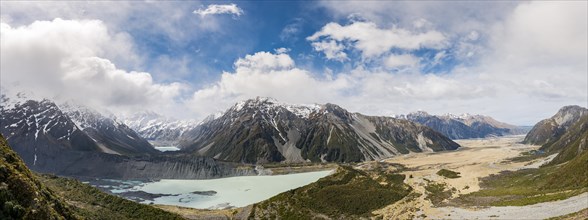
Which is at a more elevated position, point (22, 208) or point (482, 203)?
point (22, 208)

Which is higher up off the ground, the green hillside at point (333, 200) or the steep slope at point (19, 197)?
the steep slope at point (19, 197)

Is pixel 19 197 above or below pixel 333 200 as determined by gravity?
above

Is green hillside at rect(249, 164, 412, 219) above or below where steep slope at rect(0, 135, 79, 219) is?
below

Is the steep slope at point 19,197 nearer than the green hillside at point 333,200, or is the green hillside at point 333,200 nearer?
the steep slope at point 19,197

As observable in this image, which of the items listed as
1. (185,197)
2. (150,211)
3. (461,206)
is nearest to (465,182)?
(461,206)

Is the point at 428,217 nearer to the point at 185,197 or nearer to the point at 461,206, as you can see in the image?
the point at 461,206

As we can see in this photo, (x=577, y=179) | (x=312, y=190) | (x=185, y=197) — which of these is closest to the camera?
(x=577, y=179)

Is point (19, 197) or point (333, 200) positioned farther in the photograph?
point (333, 200)

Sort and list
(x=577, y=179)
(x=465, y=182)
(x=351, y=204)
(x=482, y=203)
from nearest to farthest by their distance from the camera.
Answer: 1. (x=577, y=179)
2. (x=482, y=203)
3. (x=351, y=204)
4. (x=465, y=182)

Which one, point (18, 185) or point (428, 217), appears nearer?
point (18, 185)

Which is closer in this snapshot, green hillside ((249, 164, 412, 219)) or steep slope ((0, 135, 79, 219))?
steep slope ((0, 135, 79, 219))
